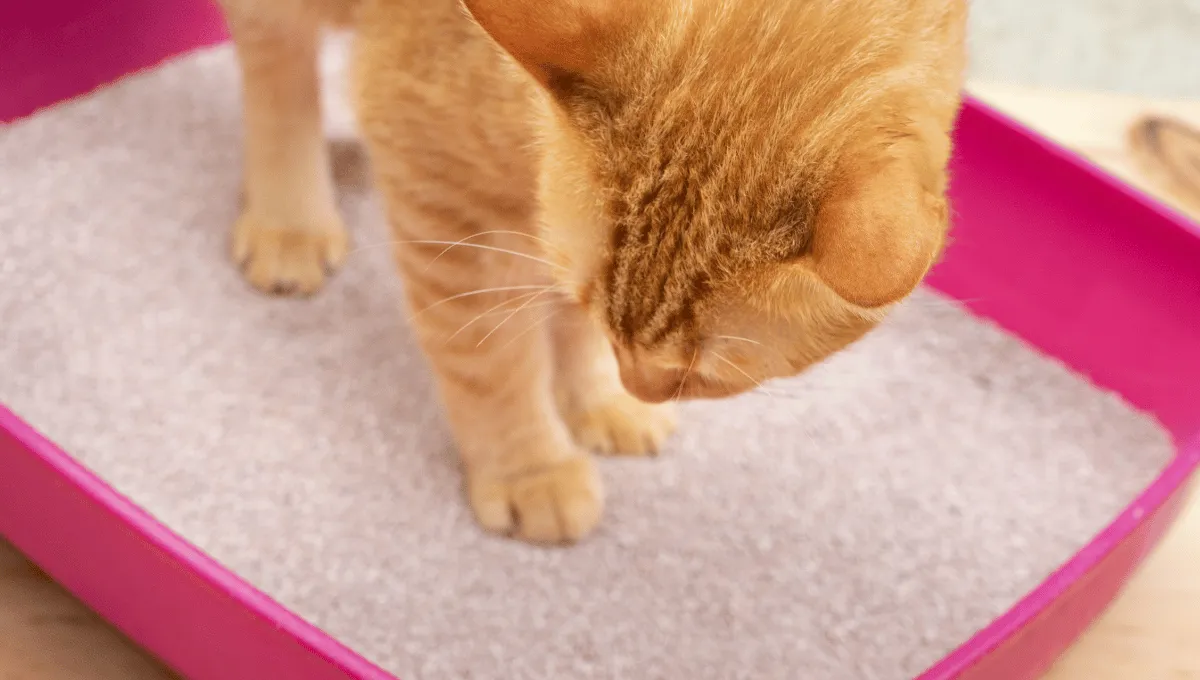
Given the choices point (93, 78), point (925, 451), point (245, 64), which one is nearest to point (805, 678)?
point (925, 451)

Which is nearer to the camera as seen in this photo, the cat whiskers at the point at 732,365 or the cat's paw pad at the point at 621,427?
the cat whiskers at the point at 732,365

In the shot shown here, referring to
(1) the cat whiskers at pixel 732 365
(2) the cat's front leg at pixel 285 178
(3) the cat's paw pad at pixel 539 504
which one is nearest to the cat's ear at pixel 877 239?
(1) the cat whiskers at pixel 732 365

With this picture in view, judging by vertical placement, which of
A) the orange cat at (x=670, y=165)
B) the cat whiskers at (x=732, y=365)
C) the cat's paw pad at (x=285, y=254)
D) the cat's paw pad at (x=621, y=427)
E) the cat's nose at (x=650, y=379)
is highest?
the orange cat at (x=670, y=165)

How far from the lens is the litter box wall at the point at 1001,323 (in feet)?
2.58

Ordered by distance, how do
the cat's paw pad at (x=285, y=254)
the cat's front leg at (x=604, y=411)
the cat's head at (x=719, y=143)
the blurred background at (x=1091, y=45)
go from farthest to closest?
the blurred background at (x=1091, y=45) → the cat's paw pad at (x=285, y=254) → the cat's front leg at (x=604, y=411) → the cat's head at (x=719, y=143)

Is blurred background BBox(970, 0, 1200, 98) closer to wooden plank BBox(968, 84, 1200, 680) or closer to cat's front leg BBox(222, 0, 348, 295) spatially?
wooden plank BBox(968, 84, 1200, 680)

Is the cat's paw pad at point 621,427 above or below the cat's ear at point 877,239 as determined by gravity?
below

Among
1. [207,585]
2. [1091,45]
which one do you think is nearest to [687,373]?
[207,585]

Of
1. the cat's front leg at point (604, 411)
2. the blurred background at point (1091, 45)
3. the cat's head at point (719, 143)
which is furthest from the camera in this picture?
the blurred background at point (1091, 45)

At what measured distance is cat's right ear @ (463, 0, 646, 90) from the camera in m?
0.61

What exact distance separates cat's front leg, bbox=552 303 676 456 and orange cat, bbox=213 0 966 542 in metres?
0.19

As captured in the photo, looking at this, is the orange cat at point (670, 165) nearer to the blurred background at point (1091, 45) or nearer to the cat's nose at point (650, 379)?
the cat's nose at point (650, 379)

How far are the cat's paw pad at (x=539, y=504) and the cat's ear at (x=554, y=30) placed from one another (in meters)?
0.53

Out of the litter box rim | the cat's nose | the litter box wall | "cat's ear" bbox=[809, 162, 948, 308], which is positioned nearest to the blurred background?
the litter box wall
